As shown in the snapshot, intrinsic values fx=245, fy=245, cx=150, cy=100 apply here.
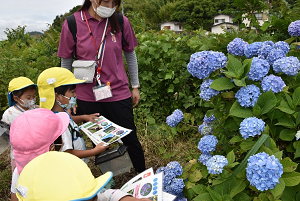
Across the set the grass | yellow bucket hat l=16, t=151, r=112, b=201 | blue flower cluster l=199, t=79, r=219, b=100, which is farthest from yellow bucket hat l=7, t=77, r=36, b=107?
blue flower cluster l=199, t=79, r=219, b=100

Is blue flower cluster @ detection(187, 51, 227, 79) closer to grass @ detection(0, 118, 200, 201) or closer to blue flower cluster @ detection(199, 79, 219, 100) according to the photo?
blue flower cluster @ detection(199, 79, 219, 100)

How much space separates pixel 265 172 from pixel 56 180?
0.83 m

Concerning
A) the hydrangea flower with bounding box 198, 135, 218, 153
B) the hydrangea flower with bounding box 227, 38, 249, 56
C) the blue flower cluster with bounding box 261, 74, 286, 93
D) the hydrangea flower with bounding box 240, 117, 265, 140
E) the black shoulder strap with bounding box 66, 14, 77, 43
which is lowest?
the hydrangea flower with bounding box 198, 135, 218, 153

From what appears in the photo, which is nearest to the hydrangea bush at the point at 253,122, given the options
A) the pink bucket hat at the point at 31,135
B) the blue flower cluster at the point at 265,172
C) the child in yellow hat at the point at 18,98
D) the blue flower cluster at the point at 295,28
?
the blue flower cluster at the point at 265,172

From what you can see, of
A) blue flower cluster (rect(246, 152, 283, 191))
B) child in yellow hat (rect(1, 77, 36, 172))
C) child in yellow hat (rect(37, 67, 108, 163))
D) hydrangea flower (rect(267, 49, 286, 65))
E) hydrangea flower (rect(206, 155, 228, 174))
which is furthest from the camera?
child in yellow hat (rect(1, 77, 36, 172))

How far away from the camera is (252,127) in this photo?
112 cm

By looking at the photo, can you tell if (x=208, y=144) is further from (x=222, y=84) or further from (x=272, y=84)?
(x=272, y=84)

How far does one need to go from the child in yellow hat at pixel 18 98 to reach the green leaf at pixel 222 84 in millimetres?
1702

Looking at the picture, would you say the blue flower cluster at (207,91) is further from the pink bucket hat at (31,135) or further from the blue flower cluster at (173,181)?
the pink bucket hat at (31,135)

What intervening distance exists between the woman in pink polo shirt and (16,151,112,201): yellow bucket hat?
42.3 inches

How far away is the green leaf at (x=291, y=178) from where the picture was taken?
3.41ft

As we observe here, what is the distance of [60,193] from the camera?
0.97 m

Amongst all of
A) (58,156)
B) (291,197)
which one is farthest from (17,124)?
(291,197)

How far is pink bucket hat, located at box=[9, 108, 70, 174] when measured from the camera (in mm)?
1374
